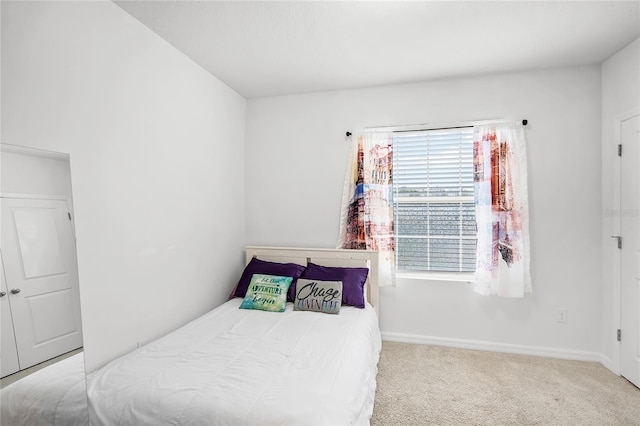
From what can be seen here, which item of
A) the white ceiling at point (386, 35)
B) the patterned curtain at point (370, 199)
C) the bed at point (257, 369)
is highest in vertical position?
the white ceiling at point (386, 35)

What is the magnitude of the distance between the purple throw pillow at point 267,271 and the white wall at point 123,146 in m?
0.26

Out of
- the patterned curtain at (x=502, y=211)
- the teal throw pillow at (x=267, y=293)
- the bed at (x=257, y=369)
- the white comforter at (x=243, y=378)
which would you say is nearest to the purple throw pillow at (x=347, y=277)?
the bed at (x=257, y=369)

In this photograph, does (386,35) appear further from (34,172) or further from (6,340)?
(6,340)

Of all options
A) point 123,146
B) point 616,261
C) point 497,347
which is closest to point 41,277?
point 123,146

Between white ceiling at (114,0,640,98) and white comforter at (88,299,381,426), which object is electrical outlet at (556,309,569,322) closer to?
white comforter at (88,299,381,426)

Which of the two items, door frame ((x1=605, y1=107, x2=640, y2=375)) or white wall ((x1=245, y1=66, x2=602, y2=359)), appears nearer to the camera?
door frame ((x1=605, y1=107, x2=640, y2=375))

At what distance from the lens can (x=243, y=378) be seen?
5.25 ft

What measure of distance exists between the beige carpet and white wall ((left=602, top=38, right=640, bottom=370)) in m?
0.31

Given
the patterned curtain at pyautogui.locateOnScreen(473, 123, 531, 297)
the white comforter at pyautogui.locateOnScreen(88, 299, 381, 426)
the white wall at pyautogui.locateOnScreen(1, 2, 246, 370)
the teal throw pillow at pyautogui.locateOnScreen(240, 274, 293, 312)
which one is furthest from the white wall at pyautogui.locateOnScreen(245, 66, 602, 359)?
the white comforter at pyautogui.locateOnScreen(88, 299, 381, 426)

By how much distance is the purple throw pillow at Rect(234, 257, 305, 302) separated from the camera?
3031 millimetres

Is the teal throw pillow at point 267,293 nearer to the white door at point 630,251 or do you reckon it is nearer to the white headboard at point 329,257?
the white headboard at point 329,257

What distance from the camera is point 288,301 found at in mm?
2924

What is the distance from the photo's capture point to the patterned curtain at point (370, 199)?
3.15m

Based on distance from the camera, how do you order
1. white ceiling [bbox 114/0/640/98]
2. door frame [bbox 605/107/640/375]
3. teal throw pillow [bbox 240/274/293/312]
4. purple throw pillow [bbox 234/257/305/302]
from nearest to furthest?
white ceiling [bbox 114/0/640/98] < door frame [bbox 605/107/640/375] < teal throw pillow [bbox 240/274/293/312] < purple throw pillow [bbox 234/257/305/302]
